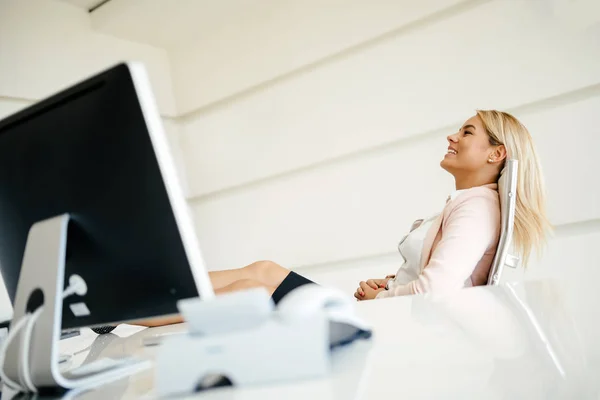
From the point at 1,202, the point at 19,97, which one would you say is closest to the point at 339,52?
the point at 19,97

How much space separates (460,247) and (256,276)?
0.79 m

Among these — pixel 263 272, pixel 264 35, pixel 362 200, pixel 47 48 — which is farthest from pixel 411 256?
pixel 47 48

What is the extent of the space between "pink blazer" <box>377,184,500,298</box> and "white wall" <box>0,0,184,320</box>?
5.92ft

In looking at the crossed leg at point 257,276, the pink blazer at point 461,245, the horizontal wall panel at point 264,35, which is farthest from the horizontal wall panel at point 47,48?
the pink blazer at point 461,245

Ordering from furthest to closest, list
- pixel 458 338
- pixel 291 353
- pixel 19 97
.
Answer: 1. pixel 19 97
2. pixel 458 338
3. pixel 291 353

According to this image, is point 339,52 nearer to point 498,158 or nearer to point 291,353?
point 498,158

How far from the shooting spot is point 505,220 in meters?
1.60

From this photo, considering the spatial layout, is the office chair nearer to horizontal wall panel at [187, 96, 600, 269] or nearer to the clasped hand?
the clasped hand

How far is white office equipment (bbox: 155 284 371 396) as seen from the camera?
631 mm

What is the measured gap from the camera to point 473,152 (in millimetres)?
1947

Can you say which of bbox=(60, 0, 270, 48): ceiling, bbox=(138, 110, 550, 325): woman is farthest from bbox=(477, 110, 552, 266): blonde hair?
bbox=(60, 0, 270, 48): ceiling

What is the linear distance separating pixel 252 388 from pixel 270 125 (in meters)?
2.50

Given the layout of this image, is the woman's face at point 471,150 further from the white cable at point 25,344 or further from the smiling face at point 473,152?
the white cable at point 25,344

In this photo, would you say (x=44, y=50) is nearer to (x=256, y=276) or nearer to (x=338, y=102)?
(x=338, y=102)
